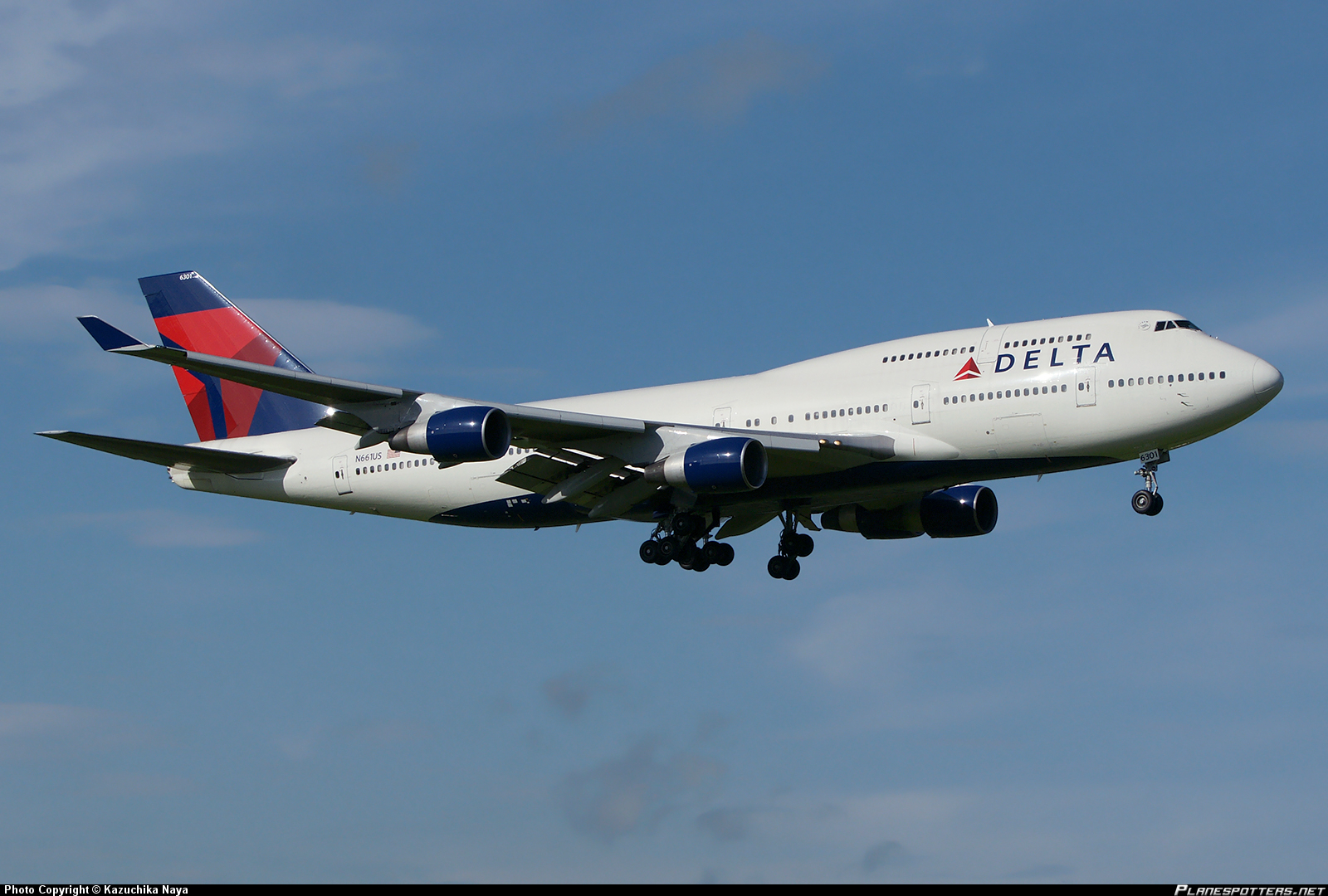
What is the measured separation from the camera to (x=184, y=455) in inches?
1512

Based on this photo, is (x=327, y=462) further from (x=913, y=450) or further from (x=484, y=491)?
(x=913, y=450)

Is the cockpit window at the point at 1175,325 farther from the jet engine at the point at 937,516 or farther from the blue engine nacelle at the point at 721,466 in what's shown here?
the blue engine nacelle at the point at 721,466

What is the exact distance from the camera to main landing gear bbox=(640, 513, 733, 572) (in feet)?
118

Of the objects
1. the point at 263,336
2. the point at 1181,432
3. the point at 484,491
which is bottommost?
the point at 1181,432

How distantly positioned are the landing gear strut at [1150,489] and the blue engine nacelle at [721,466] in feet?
27.0

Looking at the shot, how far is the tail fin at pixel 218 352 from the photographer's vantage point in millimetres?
42219

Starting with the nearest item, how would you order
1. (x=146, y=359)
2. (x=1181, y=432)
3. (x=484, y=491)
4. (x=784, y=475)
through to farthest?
(x=146, y=359), (x=1181, y=432), (x=784, y=475), (x=484, y=491)

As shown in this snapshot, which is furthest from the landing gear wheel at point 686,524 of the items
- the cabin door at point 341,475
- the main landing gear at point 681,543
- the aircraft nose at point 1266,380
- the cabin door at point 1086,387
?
the aircraft nose at point 1266,380

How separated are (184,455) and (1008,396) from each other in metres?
21.2

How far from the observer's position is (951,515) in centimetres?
3919

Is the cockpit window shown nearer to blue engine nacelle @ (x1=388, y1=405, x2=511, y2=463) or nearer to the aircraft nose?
the aircraft nose

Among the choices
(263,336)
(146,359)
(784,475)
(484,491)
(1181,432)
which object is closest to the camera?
(146,359)

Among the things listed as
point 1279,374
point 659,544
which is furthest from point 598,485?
point 1279,374

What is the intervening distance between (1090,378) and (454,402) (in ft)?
45.7
